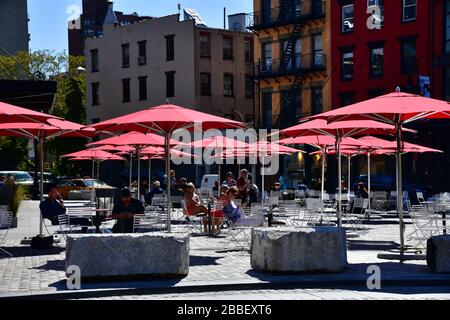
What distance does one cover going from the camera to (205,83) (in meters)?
52.8

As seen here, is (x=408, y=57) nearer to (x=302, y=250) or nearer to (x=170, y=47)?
(x=170, y=47)

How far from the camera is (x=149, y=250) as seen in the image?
1055 cm

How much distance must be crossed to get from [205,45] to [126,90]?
886 cm

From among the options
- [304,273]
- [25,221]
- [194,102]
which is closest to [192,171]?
[194,102]

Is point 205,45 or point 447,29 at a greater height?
point 205,45

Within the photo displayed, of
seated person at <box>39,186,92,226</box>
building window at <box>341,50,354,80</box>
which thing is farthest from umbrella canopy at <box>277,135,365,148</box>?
building window at <box>341,50,354,80</box>

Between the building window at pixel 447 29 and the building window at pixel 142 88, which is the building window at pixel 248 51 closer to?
the building window at pixel 142 88

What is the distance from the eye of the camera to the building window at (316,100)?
148 feet

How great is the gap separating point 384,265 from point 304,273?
6.11ft

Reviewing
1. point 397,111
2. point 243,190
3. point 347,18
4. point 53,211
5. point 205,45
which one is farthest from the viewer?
point 205,45

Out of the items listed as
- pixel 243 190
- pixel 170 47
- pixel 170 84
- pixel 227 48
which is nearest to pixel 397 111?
pixel 243 190

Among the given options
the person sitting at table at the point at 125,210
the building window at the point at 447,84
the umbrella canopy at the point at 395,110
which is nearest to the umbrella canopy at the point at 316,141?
the umbrella canopy at the point at 395,110

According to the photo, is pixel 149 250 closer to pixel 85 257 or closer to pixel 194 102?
pixel 85 257

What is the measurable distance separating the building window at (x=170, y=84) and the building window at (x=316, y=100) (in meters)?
12.4
